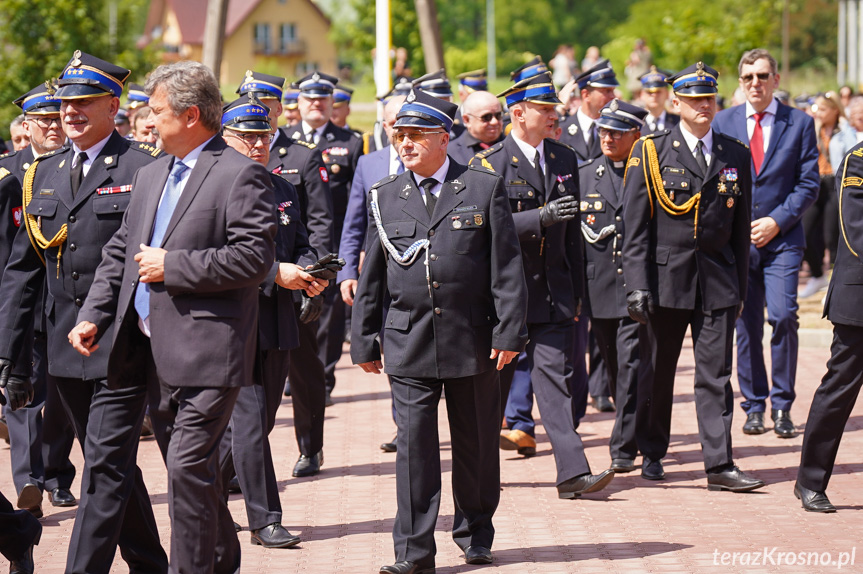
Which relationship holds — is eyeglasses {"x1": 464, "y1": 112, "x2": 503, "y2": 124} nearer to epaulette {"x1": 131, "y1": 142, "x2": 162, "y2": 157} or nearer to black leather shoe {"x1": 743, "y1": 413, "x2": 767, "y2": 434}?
black leather shoe {"x1": 743, "y1": 413, "x2": 767, "y2": 434}

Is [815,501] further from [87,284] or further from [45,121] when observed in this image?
[45,121]

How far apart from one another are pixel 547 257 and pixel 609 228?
185 centimetres

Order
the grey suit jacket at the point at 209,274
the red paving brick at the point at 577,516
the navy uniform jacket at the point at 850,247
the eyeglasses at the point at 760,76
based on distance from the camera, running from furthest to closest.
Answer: the eyeglasses at the point at 760,76, the navy uniform jacket at the point at 850,247, the red paving brick at the point at 577,516, the grey suit jacket at the point at 209,274

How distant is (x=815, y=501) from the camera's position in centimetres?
752

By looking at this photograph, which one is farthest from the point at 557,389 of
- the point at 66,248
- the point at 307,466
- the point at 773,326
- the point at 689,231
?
the point at 66,248

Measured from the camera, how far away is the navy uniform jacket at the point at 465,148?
9.57m

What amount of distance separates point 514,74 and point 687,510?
12.4 feet

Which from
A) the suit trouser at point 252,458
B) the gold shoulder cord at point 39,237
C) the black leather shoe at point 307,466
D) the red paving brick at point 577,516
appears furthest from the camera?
the black leather shoe at point 307,466

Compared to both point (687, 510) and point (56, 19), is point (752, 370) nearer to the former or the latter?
point (687, 510)

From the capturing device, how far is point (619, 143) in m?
9.77

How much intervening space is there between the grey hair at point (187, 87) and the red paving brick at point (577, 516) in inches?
95.8

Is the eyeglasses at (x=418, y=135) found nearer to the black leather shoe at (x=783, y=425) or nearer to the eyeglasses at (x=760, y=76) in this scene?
the eyeglasses at (x=760, y=76)

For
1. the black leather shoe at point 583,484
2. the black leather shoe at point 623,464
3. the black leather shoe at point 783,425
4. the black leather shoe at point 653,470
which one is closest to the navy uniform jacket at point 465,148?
the black leather shoe at point 623,464

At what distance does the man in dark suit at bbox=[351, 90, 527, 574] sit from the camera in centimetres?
645
